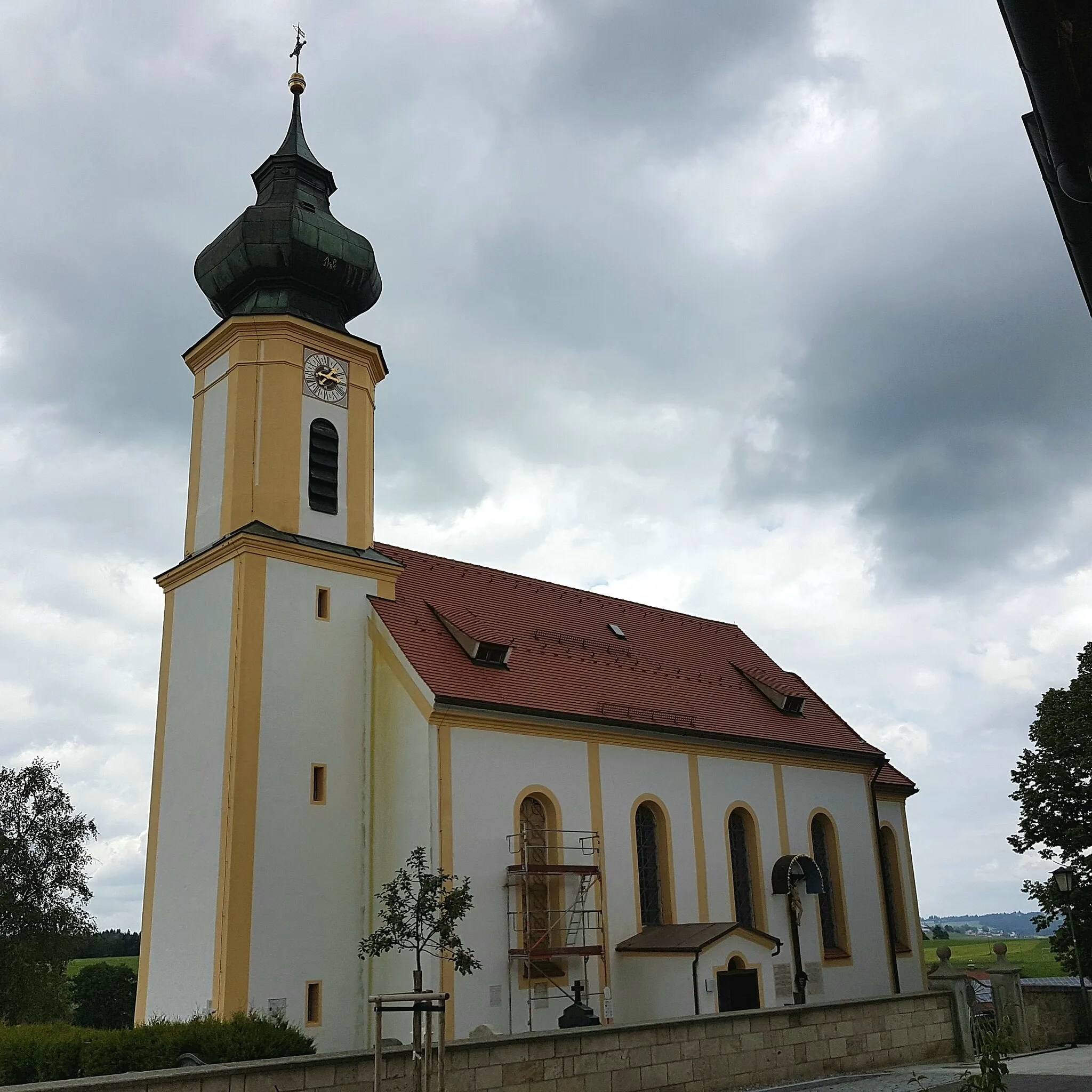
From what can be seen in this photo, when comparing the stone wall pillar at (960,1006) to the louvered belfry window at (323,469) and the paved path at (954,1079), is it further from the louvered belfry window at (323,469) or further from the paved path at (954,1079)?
the louvered belfry window at (323,469)

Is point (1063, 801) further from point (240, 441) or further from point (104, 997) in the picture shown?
point (104, 997)

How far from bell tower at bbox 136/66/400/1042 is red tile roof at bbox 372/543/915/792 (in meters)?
1.71

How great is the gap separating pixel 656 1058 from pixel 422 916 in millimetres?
5036

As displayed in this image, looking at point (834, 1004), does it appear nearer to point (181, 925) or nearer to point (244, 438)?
point (181, 925)

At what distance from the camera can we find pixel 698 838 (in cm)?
2430

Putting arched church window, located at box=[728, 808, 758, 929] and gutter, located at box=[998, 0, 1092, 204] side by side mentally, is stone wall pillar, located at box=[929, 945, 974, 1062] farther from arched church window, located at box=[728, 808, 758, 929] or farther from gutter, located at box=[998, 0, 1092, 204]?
Result: gutter, located at box=[998, 0, 1092, 204]

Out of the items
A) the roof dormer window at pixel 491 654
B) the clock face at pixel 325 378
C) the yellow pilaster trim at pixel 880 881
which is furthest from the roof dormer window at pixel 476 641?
the yellow pilaster trim at pixel 880 881

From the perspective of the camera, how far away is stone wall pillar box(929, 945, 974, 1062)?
736 inches

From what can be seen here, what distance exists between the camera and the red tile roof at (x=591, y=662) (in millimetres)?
22297

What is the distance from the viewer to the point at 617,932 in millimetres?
21828

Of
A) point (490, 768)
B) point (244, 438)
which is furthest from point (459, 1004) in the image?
point (244, 438)

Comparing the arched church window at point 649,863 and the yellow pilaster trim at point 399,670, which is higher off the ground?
the yellow pilaster trim at point 399,670

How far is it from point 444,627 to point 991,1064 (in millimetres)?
17344

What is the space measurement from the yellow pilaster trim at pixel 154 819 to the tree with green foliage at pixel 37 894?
15.1 meters
